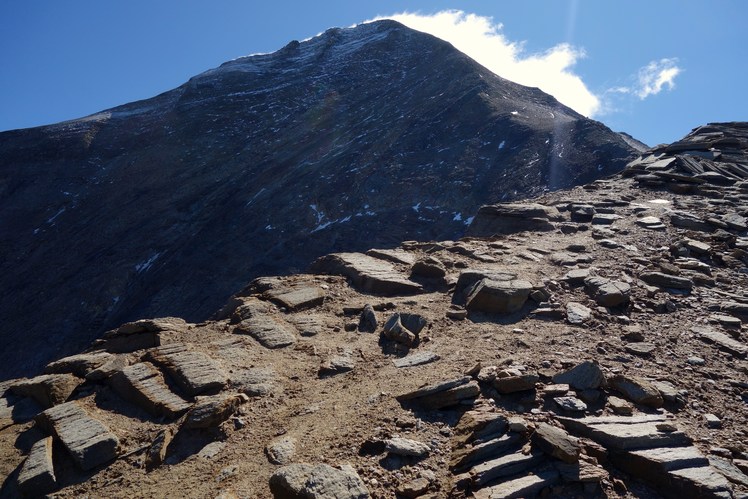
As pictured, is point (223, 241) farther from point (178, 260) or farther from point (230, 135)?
point (230, 135)

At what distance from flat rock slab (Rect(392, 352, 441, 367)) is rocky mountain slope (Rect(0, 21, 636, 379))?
27304mm

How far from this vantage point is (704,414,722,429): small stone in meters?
4.25

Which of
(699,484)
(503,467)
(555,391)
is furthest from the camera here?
(555,391)

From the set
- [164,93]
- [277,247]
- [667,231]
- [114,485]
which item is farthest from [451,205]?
[164,93]

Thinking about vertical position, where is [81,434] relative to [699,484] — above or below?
above

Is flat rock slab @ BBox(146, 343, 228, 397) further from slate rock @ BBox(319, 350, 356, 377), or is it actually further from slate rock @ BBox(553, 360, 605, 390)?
slate rock @ BBox(553, 360, 605, 390)

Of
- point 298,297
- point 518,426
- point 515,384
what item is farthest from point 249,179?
point 518,426

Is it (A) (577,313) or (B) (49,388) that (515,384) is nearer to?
(A) (577,313)

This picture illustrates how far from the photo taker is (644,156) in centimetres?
1783

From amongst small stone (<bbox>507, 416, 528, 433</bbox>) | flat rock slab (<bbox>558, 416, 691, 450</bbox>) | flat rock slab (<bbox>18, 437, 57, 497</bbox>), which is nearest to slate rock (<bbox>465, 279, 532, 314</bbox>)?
flat rock slab (<bbox>558, 416, 691, 450</bbox>)

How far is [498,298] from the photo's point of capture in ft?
21.5

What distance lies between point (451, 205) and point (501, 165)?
214 inches

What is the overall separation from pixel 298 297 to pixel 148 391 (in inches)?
104

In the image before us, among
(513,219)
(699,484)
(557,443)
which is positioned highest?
(513,219)
